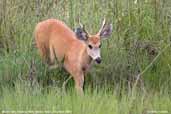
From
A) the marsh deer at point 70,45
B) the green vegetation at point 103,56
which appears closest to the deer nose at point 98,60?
the marsh deer at point 70,45

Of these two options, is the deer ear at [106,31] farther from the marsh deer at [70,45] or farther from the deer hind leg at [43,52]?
the deer hind leg at [43,52]

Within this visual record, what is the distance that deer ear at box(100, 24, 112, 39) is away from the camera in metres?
8.50

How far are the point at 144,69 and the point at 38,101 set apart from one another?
7.36 feet

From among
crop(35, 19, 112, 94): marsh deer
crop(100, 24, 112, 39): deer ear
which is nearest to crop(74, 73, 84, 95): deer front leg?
crop(35, 19, 112, 94): marsh deer

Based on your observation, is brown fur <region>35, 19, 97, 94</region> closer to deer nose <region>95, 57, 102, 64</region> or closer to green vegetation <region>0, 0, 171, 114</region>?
green vegetation <region>0, 0, 171, 114</region>

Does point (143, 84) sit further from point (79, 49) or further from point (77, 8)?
point (77, 8)

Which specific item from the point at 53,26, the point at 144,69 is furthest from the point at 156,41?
the point at 53,26

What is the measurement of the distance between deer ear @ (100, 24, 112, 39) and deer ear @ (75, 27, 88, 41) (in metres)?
0.23

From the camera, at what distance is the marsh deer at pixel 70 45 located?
8500mm

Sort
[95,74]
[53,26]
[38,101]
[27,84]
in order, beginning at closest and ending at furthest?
[38,101], [27,84], [95,74], [53,26]

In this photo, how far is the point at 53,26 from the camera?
30.8 ft

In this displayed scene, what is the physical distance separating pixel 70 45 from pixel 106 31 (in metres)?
0.85

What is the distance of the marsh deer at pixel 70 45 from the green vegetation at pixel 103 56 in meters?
0.16

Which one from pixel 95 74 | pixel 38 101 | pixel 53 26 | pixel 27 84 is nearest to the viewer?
pixel 38 101
